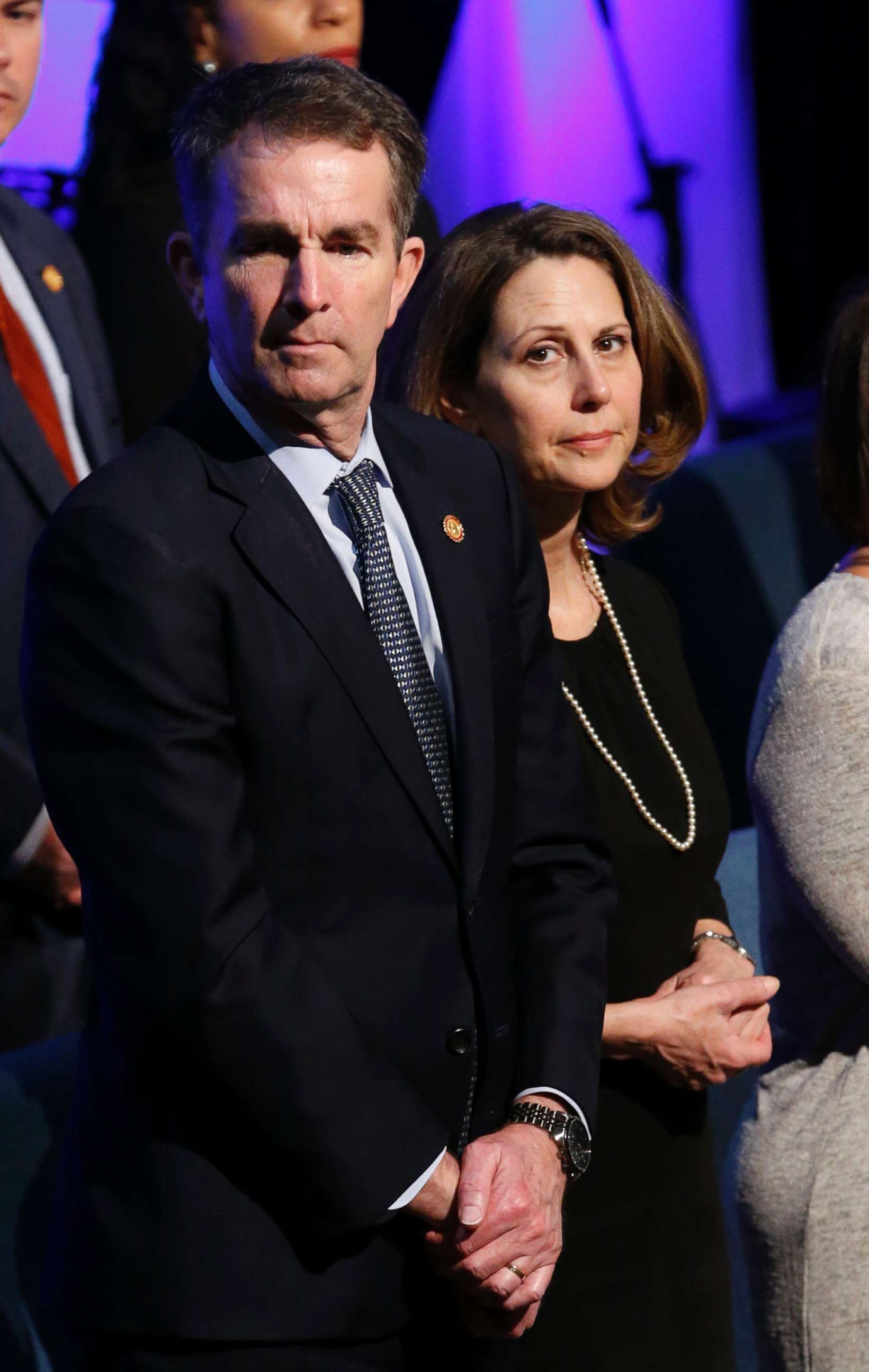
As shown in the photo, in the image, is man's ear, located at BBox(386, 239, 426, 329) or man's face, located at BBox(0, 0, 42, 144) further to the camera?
man's face, located at BBox(0, 0, 42, 144)

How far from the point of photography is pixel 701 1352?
1.81m

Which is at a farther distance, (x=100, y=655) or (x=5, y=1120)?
(x=5, y=1120)

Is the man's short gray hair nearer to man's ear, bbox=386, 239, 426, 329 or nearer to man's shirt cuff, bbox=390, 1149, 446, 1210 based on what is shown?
man's ear, bbox=386, 239, 426, 329

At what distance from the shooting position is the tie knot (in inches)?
53.6

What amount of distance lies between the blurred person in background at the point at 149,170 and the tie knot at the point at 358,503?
119 cm

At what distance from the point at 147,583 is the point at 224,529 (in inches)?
3.4

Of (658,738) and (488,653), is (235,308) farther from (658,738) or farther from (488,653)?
(658,738)

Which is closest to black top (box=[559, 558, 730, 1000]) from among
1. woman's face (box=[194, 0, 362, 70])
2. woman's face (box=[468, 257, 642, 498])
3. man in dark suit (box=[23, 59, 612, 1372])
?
woman's face (box=[468, 257, 642, 498])

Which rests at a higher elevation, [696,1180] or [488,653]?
[488,653]

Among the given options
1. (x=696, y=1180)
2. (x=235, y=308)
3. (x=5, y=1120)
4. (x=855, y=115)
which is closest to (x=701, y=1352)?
(x=696, y=1180)

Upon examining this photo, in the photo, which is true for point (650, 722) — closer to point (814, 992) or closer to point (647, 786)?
point (647, 786)

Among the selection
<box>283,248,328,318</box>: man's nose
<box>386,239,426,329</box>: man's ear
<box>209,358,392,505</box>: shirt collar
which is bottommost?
<box>209,358,392,505</box>: shirt collar

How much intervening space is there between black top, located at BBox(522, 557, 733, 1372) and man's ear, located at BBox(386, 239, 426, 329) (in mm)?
536

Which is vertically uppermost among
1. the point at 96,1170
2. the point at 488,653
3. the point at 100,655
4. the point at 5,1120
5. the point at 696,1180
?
the point at 100,655
